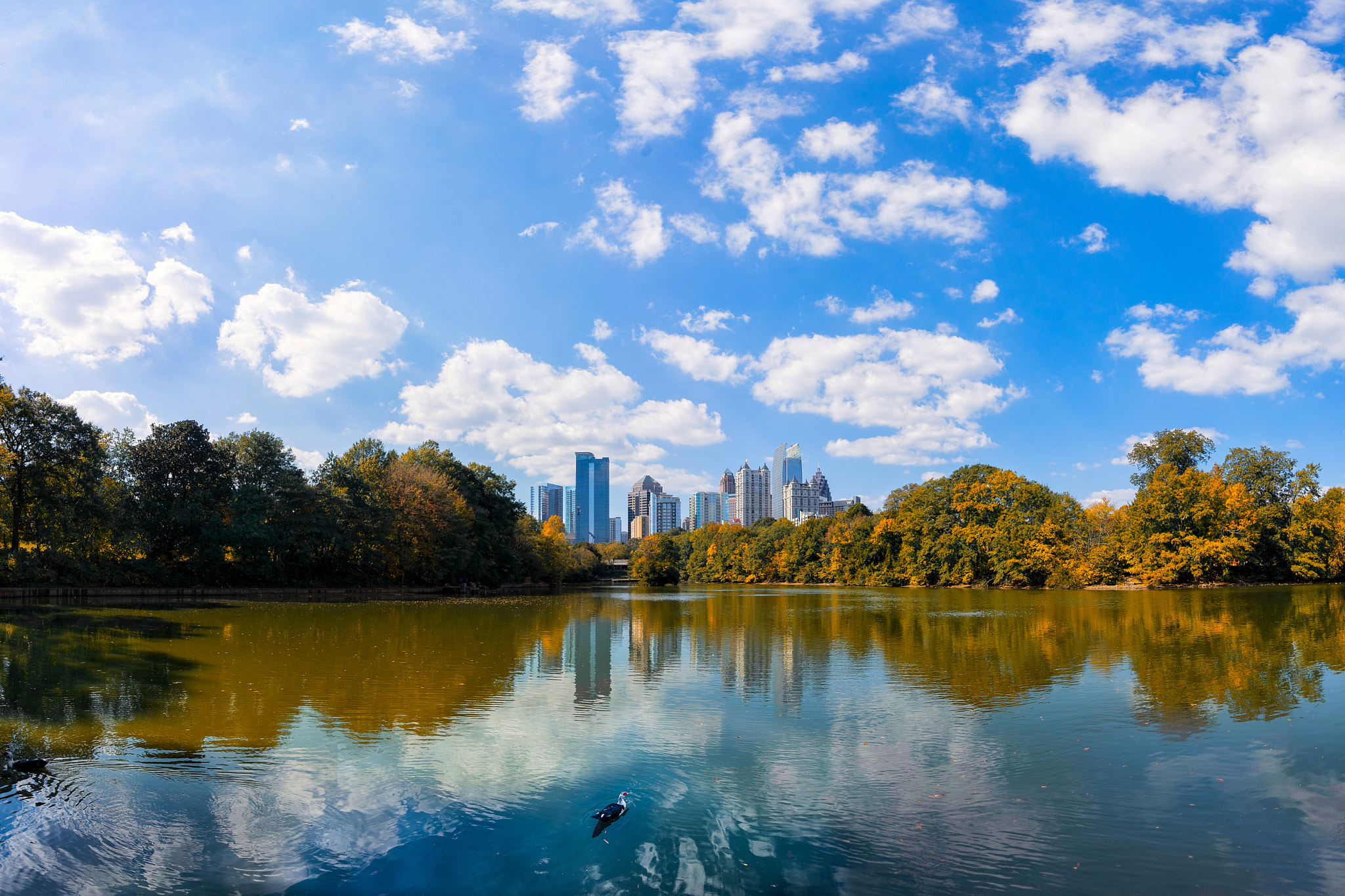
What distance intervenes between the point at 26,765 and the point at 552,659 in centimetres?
1191

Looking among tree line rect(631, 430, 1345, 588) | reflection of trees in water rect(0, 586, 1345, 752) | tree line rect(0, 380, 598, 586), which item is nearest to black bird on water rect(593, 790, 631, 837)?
reflection of trees in water rect(0, 586, 1345, 752)

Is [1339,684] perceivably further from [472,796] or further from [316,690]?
[316,690]

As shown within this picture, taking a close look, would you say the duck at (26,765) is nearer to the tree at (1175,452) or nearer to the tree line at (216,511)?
the tree line at (216,511)

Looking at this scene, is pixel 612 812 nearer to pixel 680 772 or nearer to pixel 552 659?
pixel 680 772

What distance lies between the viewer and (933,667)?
676 inches

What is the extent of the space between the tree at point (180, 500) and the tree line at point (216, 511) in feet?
0.30

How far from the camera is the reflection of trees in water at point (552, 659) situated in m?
11.9

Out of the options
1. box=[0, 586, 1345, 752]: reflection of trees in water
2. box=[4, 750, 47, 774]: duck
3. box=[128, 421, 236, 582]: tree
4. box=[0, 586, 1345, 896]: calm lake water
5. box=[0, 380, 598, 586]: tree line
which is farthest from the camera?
box=[128, 421, 236, 582]: tree

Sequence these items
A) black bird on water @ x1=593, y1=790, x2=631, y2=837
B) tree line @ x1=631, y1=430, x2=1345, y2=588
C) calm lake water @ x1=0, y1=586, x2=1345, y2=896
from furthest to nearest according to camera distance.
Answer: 1. tree line @ x1=631, y1=430, x2=1345, y2=588
2. black bird on water @ x1=593, y1=790, x2=631, y2=837
3. calm lake water @ x1=0, y1=586, x2=1345, y2=896

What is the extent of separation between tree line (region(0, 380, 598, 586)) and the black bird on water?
153ft

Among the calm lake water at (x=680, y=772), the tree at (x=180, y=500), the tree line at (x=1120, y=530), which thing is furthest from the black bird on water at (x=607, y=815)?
the tree line at (x=1120, y=530)

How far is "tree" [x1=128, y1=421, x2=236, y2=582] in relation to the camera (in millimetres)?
49781

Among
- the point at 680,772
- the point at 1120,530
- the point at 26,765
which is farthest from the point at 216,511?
the point at 1120,530

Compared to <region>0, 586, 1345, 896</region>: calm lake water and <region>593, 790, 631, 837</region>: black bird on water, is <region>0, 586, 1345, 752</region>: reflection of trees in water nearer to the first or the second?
<region>0, 586, 1345, 896</region>: calm lake water
